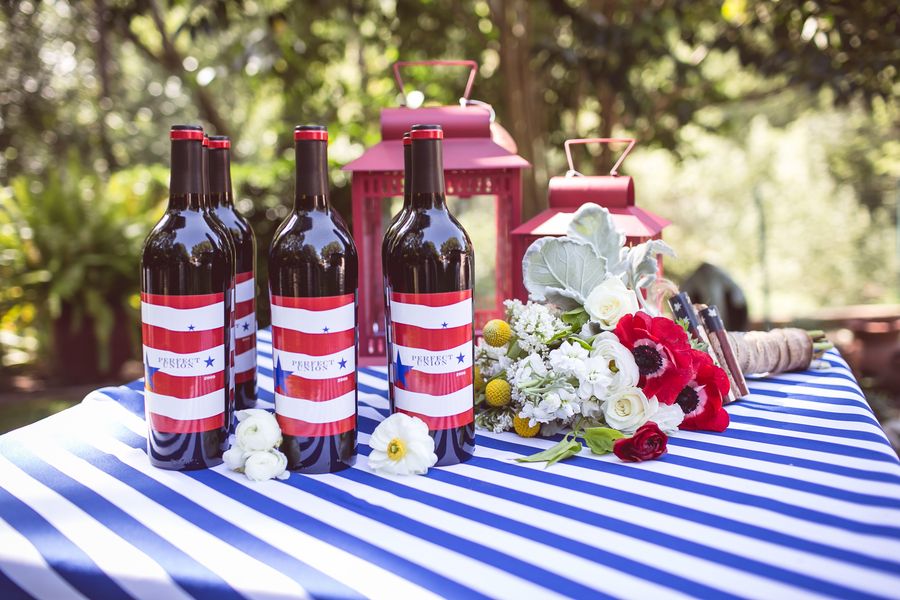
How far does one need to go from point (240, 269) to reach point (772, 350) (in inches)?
39.5

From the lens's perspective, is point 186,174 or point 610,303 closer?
point 186,174

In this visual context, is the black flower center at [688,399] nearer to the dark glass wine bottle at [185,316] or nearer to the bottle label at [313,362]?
the bottle label at [313,362]

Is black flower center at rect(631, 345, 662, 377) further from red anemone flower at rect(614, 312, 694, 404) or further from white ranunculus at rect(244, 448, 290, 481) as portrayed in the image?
white ranunculus at rect(244, 448, 290, 481)

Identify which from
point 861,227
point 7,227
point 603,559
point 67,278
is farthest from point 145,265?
point 861,227

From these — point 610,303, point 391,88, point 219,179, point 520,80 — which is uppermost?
point 391,88

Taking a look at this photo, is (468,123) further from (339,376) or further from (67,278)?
(67,278)

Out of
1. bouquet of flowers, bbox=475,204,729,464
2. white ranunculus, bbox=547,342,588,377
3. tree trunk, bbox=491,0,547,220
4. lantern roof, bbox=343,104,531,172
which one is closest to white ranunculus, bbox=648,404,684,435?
bouquet of flowers, bbox=475,204,729,464

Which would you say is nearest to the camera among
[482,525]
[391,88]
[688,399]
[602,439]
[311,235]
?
[482,525]

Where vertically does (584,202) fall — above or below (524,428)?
above

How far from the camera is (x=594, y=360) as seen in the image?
102cm

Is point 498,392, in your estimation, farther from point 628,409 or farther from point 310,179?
point 310,179

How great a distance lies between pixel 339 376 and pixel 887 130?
12.2 metres

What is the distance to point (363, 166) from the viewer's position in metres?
1.35

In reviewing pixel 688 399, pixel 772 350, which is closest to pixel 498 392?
pixel 688 399
